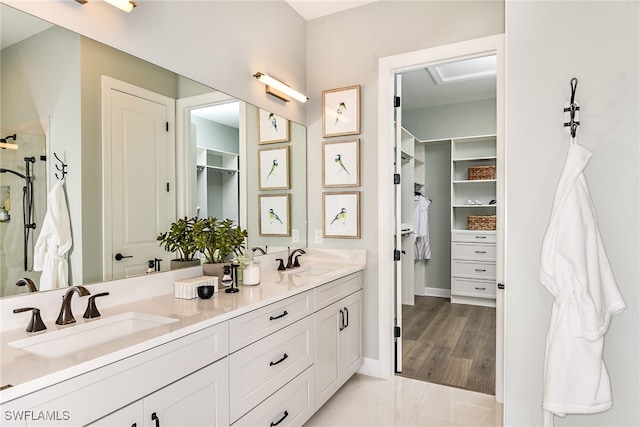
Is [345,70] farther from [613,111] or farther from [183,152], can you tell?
[613,111]

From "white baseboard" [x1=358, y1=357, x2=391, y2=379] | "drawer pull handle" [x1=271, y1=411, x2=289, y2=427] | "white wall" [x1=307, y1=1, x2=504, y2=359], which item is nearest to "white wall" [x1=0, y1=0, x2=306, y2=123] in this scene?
"white wall" [x1=307, y1=1, x2=504, y2=359]

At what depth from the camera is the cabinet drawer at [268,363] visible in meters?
1.59

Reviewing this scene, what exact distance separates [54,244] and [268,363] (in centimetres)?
103

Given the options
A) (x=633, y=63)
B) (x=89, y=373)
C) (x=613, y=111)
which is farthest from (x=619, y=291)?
(x=89, y=373)

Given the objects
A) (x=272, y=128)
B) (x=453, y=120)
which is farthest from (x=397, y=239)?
(x=453, y=120)

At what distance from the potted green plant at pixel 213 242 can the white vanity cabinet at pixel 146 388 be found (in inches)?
23.3

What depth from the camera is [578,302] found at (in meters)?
1.26

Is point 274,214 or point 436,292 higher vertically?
point 274,214

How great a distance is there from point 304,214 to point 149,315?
69.7 inches

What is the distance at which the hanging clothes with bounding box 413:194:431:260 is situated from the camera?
5297 millimetres

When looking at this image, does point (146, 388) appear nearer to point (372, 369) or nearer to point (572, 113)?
point (572, 113)

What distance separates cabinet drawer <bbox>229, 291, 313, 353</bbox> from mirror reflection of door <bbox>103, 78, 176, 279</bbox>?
0.56m

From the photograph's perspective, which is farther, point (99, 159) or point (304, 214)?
point (304, 214)

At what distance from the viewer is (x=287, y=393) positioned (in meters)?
1.94
